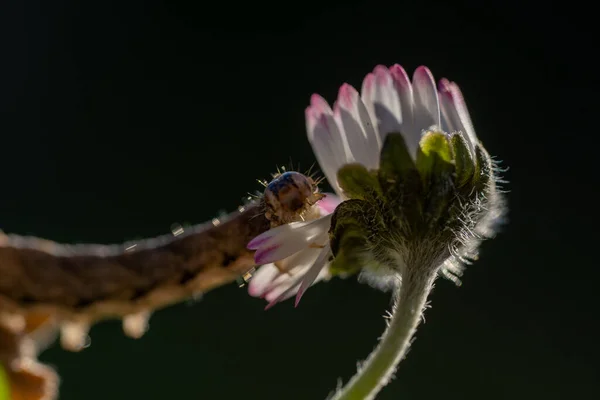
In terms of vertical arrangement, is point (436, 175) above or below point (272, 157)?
above

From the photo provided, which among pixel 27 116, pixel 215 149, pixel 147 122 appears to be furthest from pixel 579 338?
pixel 27 116

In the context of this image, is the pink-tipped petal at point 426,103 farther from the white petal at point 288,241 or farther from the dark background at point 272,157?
the dark background at point 272,157

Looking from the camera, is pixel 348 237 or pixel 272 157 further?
pixel 272 157

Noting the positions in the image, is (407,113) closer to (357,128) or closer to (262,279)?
(357,128)

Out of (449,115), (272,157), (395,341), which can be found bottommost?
(272,157)

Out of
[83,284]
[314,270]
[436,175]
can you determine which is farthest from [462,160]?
[83,284]

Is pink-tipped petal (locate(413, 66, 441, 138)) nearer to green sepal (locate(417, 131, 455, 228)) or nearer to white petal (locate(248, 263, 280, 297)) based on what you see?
green sepal (locate(417, 131, 455, 228))

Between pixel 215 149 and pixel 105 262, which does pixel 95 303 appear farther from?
pixel 215 149
